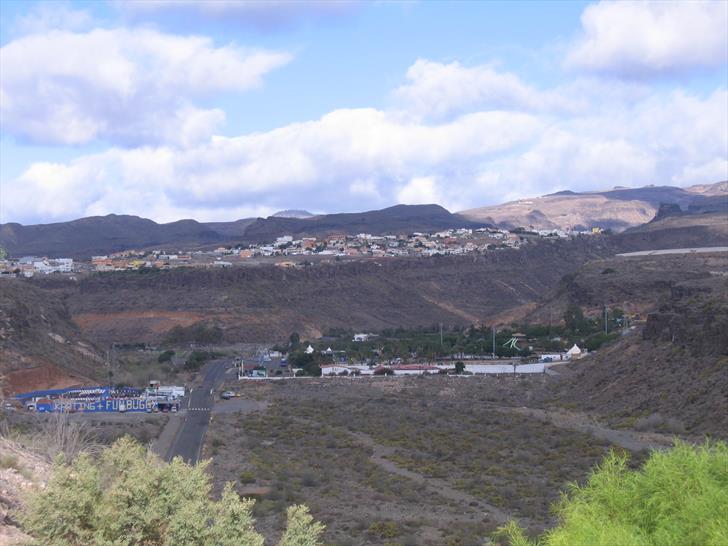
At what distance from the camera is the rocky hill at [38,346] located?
63000 mm

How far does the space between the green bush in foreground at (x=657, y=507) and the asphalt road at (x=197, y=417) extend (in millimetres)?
13588

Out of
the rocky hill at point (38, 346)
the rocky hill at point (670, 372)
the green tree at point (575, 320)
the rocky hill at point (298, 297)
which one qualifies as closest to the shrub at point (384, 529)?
the rocky hill at point (670, 372)

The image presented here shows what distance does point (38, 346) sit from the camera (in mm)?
68438

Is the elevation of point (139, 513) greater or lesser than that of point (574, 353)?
greater

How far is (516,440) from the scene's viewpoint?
40906 mm

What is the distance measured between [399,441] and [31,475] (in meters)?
28.5

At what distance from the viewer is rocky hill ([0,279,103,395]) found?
207 ft

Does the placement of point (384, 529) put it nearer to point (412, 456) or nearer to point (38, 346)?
point (412, 456)

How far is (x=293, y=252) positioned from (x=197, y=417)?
10503cm

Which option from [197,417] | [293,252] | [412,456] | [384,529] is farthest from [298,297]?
[384,529]

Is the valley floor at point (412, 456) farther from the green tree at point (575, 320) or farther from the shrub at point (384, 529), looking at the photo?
the green tree at point (575, 320)

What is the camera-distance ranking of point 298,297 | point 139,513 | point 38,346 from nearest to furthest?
point 139,513, point 38,346, point 298,297

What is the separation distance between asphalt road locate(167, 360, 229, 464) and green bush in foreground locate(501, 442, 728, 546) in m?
13.6

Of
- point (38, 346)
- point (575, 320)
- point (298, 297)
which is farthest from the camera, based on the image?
point (298, 297)
